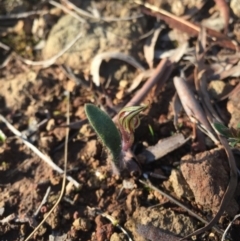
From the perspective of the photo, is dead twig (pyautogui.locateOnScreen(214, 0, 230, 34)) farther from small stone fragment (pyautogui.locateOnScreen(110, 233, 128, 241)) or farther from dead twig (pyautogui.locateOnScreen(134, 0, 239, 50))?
small stone fragment (pyautogui.locateOnScreen(110, 233, 128, 241))

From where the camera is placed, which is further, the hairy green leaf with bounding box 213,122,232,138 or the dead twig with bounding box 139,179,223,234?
the hairy green leaf with bounding box 213,122,232,138

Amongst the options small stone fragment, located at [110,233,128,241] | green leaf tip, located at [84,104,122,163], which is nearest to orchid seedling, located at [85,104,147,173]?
green leaf tip, located at [84,104,122,163]

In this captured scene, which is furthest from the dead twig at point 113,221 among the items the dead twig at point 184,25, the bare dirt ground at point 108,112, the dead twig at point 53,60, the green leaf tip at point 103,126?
the dead twig at point 184,25

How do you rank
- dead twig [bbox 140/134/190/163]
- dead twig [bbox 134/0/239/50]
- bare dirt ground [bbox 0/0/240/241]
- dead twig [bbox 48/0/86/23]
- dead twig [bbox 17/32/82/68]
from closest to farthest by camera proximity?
bare dirt ground [bbox 0/0/240/241] → dead twig [bbox 140/134/190/163] → dead twig [bbox 134/0/239/50] → dead twig [bbox 17/32/82/68] → dead twig [bbox 48/0/86/23]

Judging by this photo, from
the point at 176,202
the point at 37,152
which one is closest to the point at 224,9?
the point at 176,202

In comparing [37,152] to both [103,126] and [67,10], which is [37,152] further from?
[67,10]

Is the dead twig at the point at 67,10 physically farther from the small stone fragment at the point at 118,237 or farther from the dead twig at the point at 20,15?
the small stone fragment at the point at 118,237

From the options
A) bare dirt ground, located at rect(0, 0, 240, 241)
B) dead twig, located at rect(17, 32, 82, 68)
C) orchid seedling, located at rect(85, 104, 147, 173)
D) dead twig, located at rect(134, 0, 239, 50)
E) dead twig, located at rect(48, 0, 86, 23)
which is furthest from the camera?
dead twig, located at rect(48, 0, 86, 23)
